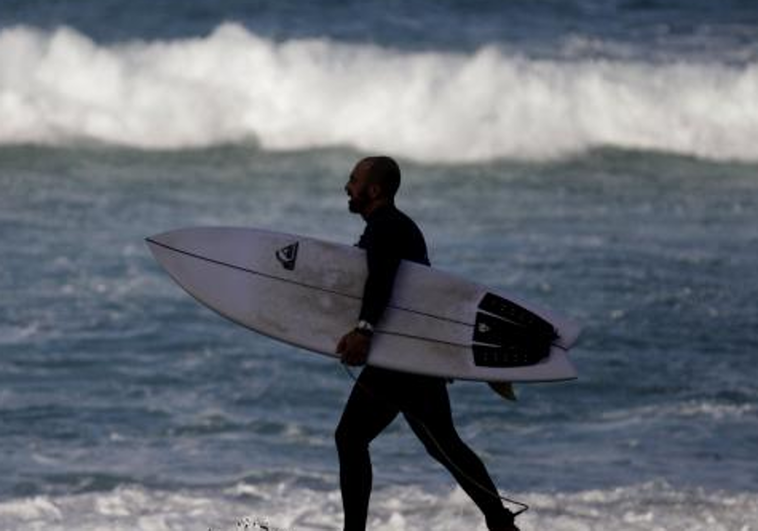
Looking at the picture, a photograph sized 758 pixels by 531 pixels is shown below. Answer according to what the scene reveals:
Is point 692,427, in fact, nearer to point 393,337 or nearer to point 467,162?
point 393,337

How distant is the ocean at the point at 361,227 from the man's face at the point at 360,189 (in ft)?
6.70

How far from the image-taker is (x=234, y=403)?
10.3 m

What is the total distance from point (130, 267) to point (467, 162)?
579 centimetres

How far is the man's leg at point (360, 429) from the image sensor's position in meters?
6.18

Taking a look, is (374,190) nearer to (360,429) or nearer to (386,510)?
(360,429)

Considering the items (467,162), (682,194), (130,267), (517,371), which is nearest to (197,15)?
(467,162)

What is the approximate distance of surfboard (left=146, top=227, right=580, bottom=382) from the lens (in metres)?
6.37

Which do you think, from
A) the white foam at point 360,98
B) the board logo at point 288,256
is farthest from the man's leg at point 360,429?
the white foam at point 360,98

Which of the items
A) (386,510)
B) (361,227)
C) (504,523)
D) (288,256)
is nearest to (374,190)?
(288,256)

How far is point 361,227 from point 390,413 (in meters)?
8.48

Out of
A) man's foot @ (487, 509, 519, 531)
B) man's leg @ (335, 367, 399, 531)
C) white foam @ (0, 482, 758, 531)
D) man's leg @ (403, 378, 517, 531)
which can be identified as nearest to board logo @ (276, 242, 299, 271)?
man's leg @ (335, 367, 399, 531)

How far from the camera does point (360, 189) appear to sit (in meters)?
6.14

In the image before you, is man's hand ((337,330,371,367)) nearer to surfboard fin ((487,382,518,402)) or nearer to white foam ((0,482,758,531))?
surfboard fin ((487,382,518,402))

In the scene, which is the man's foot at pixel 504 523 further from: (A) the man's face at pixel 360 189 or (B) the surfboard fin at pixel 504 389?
(A) the man's face at pixel 360 189
